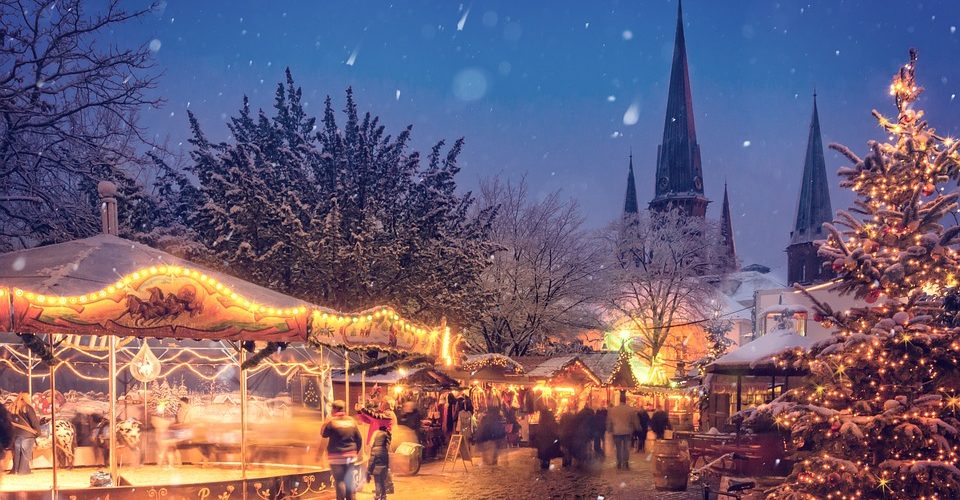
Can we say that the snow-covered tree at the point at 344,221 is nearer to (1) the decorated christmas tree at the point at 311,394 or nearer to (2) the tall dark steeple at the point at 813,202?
(1) the decorated christmas tree at the point at 311,394

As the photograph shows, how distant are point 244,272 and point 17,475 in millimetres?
8444

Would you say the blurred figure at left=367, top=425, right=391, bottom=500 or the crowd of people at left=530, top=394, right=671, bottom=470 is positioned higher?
the blurred figure at left=367, top=425, right=391, bottom=500

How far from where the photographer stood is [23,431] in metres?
13.7

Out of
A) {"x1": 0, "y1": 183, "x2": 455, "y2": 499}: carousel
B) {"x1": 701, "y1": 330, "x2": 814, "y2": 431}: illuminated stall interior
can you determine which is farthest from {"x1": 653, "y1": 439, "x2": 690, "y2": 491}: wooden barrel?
{"x1": 0, "y1": 183, "x2": 455, "y2": 499}: carousel

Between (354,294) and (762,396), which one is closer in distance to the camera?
(354,294)

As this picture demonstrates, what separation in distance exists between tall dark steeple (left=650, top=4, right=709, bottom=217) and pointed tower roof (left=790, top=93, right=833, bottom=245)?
1132cm

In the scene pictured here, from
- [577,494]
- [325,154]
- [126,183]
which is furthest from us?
[325,154]

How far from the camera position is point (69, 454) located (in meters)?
15.1

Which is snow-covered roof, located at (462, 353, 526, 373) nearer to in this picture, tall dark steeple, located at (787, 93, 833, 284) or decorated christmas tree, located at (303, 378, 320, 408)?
decorated christmas tree, located at (303, 378, 320, 408)

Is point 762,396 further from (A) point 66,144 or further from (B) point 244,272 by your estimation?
(A) point 66,144

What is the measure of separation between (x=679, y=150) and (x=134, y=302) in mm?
78244

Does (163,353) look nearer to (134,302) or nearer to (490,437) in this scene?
(490,437)

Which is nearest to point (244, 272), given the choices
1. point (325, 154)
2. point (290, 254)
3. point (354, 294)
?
Result: point (290, 254)

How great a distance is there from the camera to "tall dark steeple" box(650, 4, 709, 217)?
79.8 metres
